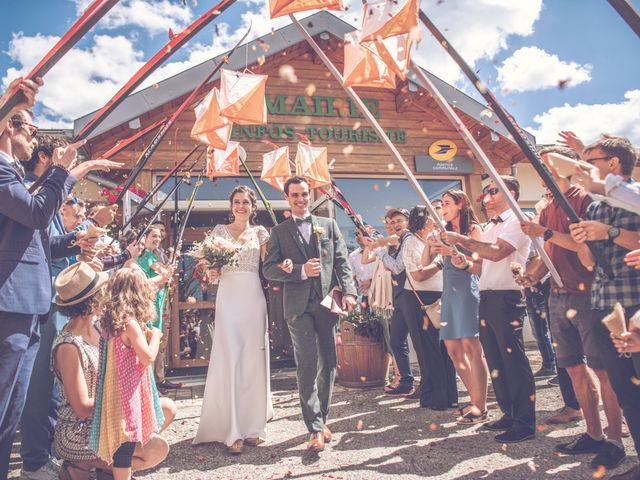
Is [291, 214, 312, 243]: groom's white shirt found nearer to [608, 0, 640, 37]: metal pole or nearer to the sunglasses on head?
the sunglasses on head

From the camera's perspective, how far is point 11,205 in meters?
2.42

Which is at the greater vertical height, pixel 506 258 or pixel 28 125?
pixel 28 125

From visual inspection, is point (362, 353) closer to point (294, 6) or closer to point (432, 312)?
point (432, 312)

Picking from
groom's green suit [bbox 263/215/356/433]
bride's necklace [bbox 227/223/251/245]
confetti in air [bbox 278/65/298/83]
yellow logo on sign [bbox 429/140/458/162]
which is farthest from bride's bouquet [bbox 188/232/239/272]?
yellow logo on sign [bbox 429/140/458/162]

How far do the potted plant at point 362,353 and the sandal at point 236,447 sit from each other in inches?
101

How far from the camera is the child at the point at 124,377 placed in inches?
102

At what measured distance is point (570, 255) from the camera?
141 inches

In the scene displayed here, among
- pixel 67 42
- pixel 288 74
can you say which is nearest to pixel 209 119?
pixel 67 42

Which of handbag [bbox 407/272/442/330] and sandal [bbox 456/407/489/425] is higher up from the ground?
Answer: handbag [bbox 407/272/442/330]

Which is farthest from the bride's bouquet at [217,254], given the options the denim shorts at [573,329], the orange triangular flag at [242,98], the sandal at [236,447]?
the denim shorts at [573,329]

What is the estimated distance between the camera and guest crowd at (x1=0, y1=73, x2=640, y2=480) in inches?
99.2

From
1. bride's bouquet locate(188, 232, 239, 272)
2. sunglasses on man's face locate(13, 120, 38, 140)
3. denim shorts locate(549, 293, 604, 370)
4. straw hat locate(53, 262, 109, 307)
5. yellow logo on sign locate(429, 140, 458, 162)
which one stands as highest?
yellow logo on sign locate(429, 140, 458, 162)

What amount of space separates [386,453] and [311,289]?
1368mm

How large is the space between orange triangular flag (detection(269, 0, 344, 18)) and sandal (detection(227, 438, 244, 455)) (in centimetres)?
333
